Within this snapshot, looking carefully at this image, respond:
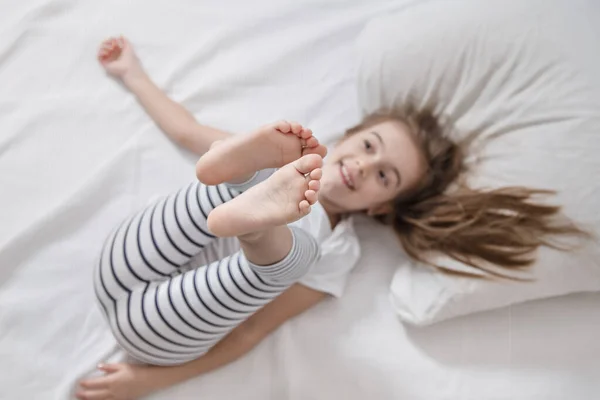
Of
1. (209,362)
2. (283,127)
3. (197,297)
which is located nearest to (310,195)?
(283,127)

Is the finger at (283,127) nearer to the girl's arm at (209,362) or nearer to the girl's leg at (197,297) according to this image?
the girl's leg at (197,297)

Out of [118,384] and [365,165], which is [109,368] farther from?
[365,165]

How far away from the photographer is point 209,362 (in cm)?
93

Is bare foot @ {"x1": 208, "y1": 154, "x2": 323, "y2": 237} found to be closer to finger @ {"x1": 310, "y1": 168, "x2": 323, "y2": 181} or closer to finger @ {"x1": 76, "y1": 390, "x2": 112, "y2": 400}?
finger @ {"x1": 310, "y1": 168, "x2": 323, "y2": 181}

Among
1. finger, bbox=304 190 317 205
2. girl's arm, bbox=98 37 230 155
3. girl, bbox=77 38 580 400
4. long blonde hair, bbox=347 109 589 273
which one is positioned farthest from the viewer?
girl's arm, bbox=98 37 230 155

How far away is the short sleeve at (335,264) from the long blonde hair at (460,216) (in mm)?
89

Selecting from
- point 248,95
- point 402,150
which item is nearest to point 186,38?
point 248,95

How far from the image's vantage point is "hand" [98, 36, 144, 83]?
1079 mm

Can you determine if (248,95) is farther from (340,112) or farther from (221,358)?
(221,358)

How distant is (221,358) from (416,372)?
29 centimetres

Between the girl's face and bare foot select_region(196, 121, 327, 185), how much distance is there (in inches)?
7.6

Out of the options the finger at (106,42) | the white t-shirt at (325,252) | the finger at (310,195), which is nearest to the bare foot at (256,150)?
the finger at (310,195)

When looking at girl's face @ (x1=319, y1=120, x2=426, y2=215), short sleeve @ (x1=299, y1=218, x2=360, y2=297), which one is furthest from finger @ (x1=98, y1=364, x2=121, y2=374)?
girl's face @ (x1=319, y1=120, x2=426, y2=215)

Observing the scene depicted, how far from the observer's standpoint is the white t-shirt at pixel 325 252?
0.98m
